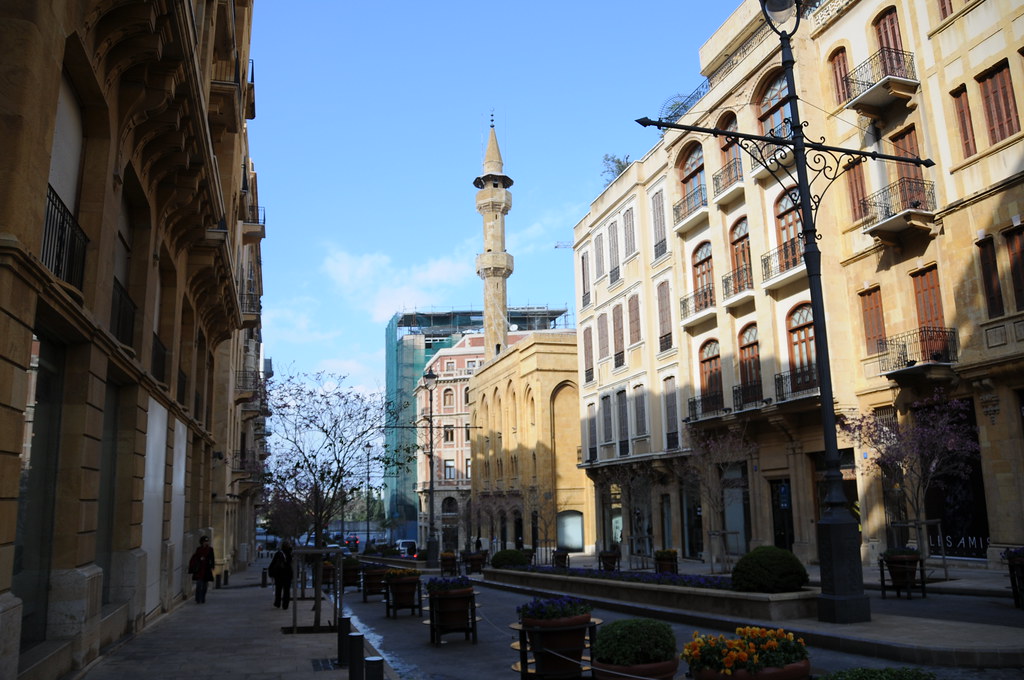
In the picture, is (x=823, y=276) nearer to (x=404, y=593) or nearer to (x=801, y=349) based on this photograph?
(x=801, y=349)

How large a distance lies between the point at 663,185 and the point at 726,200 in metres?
5.76

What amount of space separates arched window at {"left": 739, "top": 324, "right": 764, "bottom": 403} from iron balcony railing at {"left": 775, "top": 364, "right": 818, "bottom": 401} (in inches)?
49.5

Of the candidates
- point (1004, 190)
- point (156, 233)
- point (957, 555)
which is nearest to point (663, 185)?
point (1004, 190)

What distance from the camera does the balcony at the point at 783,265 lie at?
26828mm

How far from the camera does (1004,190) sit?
2030cm

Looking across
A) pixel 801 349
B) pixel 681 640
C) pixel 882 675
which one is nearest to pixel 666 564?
pixel 801 349

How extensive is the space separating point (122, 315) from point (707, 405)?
2352cm

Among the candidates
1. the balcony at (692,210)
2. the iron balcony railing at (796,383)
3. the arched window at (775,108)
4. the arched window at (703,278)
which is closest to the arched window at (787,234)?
the arched window at (775,108)

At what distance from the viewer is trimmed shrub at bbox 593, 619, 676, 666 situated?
715 cm

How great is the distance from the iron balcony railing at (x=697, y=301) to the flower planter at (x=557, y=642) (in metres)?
24.8

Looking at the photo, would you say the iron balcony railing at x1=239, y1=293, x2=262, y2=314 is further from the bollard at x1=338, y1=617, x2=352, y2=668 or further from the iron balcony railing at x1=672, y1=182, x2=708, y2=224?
the bollard at x1=338, y1=617, x2=352, y2=668

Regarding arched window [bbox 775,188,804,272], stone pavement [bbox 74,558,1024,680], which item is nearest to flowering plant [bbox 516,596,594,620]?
stone pavement [bbox 74,558,1024,680]

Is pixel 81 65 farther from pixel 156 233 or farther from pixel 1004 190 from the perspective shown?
pixel 1004 190

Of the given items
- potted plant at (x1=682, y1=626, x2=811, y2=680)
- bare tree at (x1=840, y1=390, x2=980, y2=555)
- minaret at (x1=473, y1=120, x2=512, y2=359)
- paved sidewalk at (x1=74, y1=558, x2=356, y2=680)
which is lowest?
paved sidewalk at (x1=74, y1=558, x2=356, y2=680)
